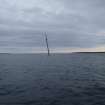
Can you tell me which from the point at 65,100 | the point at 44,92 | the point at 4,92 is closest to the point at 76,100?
the point at 65,100

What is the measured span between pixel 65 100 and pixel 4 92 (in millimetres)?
11109

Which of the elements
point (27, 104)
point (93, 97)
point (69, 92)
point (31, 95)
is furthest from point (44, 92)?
point (93, 97)

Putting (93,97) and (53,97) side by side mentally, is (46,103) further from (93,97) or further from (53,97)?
(93,97)

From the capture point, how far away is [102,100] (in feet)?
73.9

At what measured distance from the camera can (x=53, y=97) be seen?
24016 millimetres

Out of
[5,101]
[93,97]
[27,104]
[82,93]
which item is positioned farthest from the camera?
[82,93]

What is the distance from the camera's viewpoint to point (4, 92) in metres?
27.4

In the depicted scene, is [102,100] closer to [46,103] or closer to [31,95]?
[46,103]

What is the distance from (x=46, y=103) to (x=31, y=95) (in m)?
4.65

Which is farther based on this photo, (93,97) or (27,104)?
(93,97)

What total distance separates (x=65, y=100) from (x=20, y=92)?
853 cm

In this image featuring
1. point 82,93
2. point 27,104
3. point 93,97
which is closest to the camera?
point 27,104

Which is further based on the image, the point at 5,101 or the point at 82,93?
the point at 82,93

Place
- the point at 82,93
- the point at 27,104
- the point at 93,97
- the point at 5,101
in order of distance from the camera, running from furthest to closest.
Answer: the point at 82,93 → the point at 93,97 → the point at 5,101 → the point at 27,104
